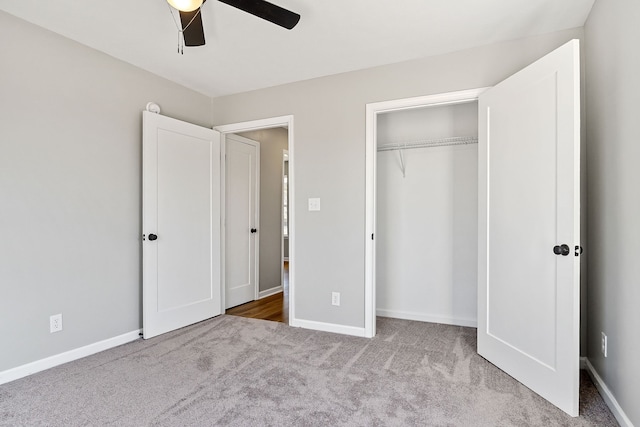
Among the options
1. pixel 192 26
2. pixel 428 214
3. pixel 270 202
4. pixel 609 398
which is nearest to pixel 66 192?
pixel 192 26

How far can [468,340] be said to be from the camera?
3031 mm

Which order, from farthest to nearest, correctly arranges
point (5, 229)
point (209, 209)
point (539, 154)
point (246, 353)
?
point (209, 209)
point (246, 353)
point (5, 229)
point (539, 154)

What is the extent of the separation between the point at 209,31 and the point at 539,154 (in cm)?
234

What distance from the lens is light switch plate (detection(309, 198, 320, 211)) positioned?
3381 mm

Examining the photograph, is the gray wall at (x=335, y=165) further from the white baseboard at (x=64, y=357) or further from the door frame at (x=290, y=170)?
the white baseboard at (x=64, y=357)

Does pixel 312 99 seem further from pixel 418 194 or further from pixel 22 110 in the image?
pixel 22 110

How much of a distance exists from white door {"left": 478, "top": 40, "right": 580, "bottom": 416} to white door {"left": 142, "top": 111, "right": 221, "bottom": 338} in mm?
2581

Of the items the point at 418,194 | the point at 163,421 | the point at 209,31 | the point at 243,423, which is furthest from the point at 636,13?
the point at 163,421

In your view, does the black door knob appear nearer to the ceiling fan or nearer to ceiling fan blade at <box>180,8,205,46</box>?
the ceiling fan

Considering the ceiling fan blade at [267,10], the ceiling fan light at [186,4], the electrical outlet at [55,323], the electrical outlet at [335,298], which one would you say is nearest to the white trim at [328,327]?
the electrical outlet at [335,298]

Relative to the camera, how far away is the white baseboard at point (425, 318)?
3471 mm

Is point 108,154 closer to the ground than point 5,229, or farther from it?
farther from it

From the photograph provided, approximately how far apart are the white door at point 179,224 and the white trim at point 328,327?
0.96 metres

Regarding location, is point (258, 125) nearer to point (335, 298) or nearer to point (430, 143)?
point (430, 143)
